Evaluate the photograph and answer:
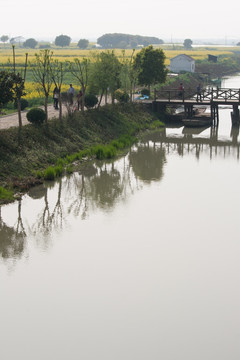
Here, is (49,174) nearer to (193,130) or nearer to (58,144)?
(58,144)

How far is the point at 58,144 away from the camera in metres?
31.6

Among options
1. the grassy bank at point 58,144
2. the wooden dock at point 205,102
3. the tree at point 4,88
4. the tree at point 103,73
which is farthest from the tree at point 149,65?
the tree at point 4,88

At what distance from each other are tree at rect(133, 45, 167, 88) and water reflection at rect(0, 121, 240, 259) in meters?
11.7

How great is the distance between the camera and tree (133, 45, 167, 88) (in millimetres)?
49406

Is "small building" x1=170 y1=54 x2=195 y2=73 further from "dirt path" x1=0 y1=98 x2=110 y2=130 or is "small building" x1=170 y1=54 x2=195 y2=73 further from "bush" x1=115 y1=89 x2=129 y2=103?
"dirt path" x1=0 y1=98 x2=110 y2=130

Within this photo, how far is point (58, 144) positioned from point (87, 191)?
6088 millimetres

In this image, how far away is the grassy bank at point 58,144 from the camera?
2653 cm

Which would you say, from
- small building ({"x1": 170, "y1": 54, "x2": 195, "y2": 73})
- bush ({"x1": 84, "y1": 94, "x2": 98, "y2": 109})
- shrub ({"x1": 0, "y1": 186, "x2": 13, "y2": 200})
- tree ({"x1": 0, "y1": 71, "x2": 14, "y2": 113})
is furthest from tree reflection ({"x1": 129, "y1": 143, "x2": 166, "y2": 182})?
small building ({"x1": 170, "y1": 54, "x2": 195, "y2": 73})

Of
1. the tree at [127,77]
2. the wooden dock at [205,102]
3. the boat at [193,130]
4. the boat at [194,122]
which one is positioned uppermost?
the tree at [127,77]

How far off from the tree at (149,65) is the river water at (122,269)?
22.1 meters

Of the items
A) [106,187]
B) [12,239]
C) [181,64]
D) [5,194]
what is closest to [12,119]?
[106,187]

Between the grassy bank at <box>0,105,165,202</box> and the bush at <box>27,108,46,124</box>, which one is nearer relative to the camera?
the grassy bank at <box>0,105,165,202</box>

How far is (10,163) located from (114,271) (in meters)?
11.1

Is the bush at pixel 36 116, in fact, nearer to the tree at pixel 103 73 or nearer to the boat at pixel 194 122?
the tree at pixel 103 73
